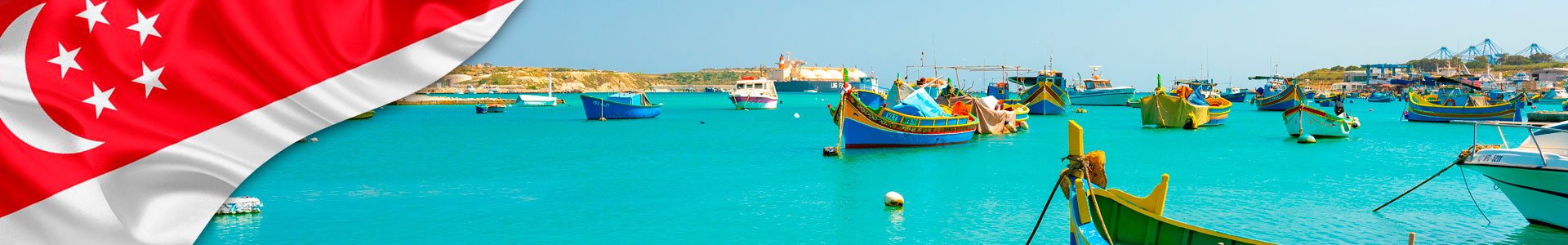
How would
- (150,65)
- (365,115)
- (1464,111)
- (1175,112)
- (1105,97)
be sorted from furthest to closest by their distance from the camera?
1. (1105,97)
2. (1464,111)
3. (1175,112)
4. (365,115)
5. (150,65)

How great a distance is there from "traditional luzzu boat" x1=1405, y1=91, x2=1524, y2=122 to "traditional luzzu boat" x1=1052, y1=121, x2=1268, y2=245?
150 ft

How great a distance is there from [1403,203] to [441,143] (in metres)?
33.7

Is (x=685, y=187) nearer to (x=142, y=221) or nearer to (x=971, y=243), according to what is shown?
(x=971, y=243)

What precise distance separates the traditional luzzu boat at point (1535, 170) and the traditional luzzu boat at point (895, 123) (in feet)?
58.5

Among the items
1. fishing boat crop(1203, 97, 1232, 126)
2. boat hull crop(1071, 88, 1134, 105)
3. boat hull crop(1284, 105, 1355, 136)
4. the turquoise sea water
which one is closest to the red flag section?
the turquoise sea water

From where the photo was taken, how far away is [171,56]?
1906 millimetres

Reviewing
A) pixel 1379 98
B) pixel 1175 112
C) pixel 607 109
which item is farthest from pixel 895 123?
pixel 1379 98

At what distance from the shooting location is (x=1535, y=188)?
13.9m

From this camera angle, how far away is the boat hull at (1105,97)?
104 meters

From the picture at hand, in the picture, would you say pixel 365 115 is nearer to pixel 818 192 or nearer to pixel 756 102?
pixel 818 192

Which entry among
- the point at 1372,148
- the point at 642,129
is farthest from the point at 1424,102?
the point at 642,129

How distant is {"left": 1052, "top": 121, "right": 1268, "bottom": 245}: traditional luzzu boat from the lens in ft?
32.4

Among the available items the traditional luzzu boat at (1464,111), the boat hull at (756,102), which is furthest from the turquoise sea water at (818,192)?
the boat hull at (756,102)

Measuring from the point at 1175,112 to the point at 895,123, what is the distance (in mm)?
23757
